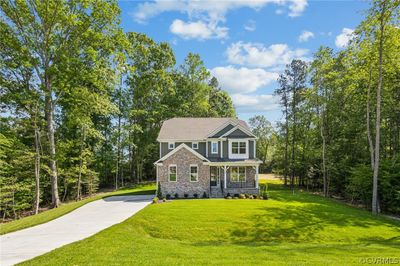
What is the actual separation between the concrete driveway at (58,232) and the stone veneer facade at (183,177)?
4.60 m

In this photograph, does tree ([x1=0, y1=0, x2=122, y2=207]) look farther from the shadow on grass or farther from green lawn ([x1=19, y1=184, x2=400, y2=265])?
the shadow on grass

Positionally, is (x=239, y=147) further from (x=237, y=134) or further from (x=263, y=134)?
(x=263, y=134)

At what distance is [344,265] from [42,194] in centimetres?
2737

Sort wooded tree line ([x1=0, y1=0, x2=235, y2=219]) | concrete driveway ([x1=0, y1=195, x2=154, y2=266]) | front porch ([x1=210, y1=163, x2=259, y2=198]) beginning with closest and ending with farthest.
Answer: concrete driveway ([x1=0, y1=195, x2=154, y2=266]), wooded tree line ([x1=0, y1=0, x2=235, y2=219]), front porch ([x1=210, y1=163, x2=259, y2=198])

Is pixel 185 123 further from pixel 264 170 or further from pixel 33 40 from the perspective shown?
pixel 264 170

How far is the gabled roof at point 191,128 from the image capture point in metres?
25.7

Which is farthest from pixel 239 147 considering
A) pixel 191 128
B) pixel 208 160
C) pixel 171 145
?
pixel 171 145

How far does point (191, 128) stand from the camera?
27.1m

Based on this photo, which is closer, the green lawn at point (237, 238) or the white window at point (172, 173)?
the green lawn at point (237, 238)

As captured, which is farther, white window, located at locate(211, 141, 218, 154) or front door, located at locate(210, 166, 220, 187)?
white window, located at locate(211, 141, 218, 154)

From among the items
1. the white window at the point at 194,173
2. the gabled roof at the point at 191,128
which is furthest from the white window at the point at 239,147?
the white window at the point at 194,173

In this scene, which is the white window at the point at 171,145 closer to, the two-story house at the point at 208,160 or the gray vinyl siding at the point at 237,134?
the two-story house at the point at 208,160

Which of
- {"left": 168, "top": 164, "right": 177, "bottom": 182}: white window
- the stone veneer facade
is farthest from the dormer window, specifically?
{"left": 168, "top": 164, "right": 177, "bottom": 182}: white window

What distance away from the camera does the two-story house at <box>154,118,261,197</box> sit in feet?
73.7
